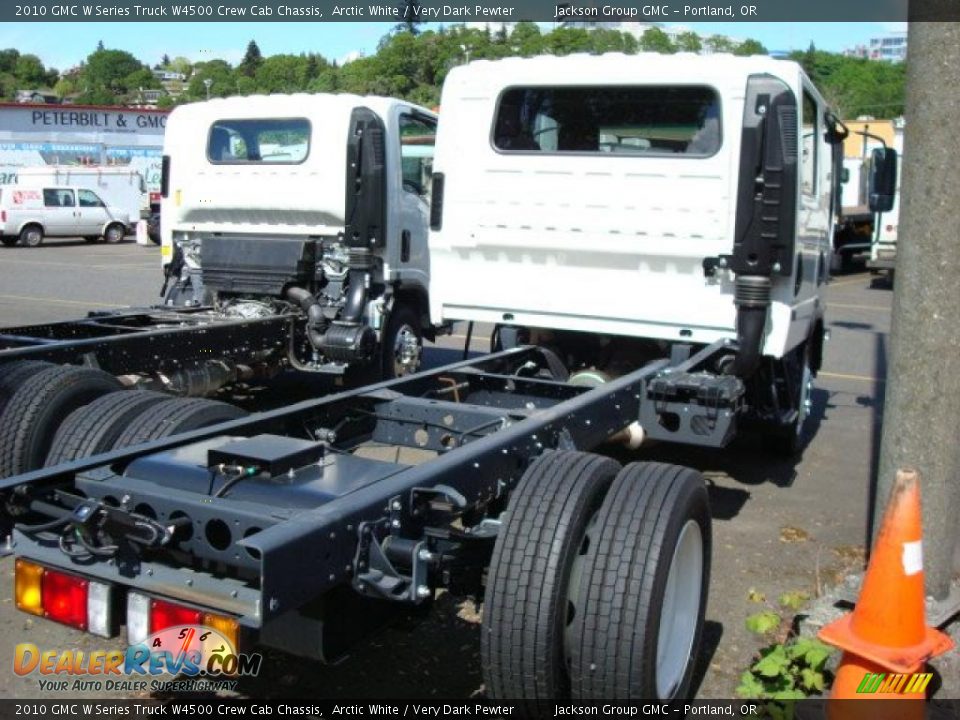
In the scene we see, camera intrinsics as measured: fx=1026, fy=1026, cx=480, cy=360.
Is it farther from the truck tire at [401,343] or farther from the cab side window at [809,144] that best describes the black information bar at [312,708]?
the truck tire at [401,343]

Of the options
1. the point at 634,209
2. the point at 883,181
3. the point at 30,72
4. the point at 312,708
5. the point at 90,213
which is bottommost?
the point at 312,708

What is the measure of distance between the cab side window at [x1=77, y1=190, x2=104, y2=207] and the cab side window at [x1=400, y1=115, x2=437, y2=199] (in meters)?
23.9

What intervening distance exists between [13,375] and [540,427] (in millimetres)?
2651

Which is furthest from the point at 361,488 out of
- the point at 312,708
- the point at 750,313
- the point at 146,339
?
the point at 146,339

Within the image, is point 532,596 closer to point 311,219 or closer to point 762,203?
point 762,203

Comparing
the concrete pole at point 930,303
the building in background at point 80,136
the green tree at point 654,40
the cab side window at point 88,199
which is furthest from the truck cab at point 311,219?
the green tree at point 654,40

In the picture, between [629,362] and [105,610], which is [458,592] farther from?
[629,362]

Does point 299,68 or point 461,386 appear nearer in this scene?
point 461,386

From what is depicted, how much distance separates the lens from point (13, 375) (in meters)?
4.87

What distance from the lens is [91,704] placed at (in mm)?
3752

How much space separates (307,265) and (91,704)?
5.21 meters

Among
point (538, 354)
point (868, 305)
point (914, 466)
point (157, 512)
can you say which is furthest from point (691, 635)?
point (868, 305)

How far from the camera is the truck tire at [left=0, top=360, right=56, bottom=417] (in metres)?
4.68

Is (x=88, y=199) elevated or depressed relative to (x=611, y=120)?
depressed
